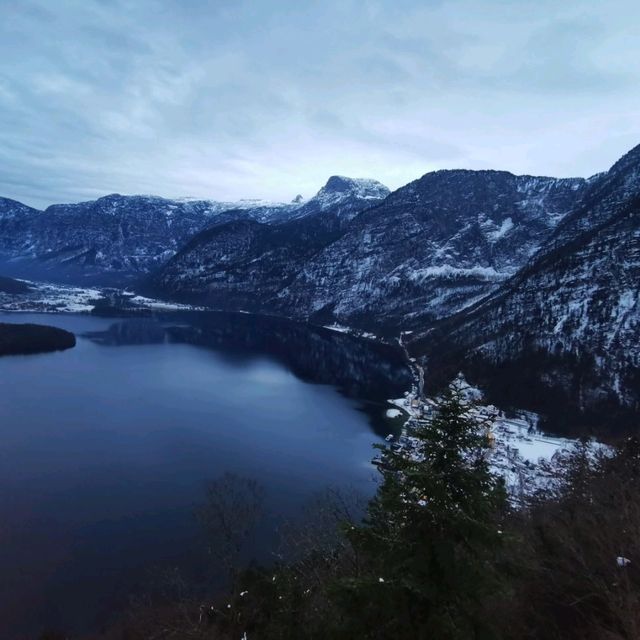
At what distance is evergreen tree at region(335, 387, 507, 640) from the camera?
1248 centimetres

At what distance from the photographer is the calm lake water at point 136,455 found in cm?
4462

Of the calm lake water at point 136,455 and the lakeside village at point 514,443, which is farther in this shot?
the lakeside village at point 514,443

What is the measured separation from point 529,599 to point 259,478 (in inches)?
2011

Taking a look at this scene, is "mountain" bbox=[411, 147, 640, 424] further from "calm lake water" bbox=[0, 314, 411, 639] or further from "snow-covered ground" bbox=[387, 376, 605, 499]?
"calm lake water" bbox=[0, 314, 411, 639]

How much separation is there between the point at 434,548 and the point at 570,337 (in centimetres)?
12366

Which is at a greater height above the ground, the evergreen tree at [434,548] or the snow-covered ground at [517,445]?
the evergreen tree at [434,548]

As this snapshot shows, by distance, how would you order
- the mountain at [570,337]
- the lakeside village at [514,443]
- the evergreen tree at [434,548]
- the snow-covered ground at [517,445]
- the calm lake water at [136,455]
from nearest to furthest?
the evergreen tree at [434,548]
the calm lake water at [136,455]
the lakeside village at [514,443]
the snow-covered ground at [517,445]
the mountain at [570,337]

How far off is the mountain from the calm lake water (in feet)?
84.8

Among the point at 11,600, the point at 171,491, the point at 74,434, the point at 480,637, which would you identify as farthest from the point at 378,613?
the point at 74,434

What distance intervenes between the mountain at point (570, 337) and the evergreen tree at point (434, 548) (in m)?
97.2

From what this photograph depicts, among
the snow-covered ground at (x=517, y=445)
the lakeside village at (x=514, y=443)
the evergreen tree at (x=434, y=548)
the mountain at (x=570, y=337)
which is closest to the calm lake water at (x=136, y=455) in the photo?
the lakeside village at (x=514, y=443)

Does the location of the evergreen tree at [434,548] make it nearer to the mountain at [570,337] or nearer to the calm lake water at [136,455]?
the calm lake water at [136,455]

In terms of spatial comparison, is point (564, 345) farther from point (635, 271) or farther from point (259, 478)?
point (259, 478)

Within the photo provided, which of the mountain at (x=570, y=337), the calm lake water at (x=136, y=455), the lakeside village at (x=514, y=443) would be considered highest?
the mountain at (x=570, y=337)
